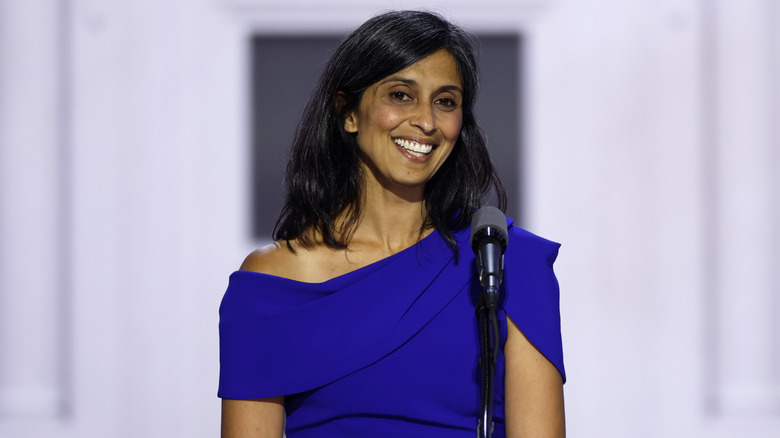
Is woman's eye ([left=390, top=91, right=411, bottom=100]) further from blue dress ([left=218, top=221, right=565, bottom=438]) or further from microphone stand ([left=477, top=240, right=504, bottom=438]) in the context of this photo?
microphone stand ([left=477, top=240, right=504, bottom=438])

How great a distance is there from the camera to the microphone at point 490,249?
134 centimetres

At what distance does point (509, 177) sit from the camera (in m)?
3.46

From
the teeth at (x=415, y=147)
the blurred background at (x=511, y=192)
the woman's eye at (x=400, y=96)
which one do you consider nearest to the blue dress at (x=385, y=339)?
the teeth at (x=415, y=147)

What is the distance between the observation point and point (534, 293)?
1.82 m

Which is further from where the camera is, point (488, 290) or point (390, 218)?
point (390, 218)

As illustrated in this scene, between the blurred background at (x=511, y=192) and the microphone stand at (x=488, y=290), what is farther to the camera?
the blurred background at (x=511, y=192)

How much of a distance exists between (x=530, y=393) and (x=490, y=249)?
19.9 inches
